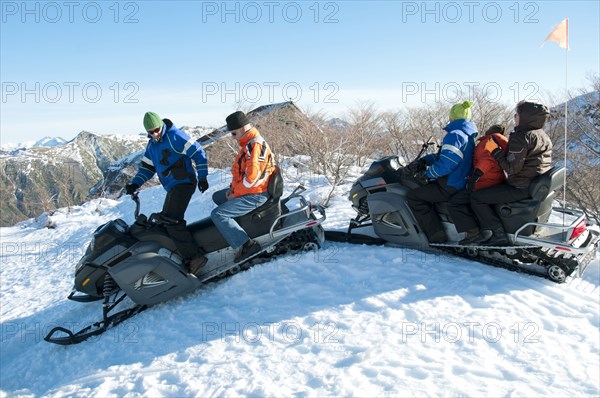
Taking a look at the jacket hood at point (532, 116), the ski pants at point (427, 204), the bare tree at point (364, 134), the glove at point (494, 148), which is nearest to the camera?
the jacket hood at point (532, 116)

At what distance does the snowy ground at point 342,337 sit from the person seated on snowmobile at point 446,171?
0.44 m

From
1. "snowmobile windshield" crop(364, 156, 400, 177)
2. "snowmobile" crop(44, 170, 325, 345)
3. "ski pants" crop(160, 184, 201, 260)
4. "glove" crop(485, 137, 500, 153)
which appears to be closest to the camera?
"glove" crop(485, 137, 500, 153)

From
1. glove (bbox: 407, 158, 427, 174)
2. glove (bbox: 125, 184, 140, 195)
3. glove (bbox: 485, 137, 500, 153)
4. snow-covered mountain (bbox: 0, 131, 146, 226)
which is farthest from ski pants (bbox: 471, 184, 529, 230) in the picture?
snow-covered mountain (bbox: 0, 131, 146, 226)

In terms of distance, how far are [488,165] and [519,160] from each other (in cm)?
39

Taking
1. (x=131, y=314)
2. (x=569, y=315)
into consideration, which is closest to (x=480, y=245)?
(x=569, y=315)

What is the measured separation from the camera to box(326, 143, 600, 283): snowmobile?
14.5ft

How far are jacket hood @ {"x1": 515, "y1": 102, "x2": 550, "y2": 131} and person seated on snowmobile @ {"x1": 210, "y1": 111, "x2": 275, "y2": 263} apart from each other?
267cm

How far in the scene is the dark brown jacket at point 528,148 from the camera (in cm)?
422

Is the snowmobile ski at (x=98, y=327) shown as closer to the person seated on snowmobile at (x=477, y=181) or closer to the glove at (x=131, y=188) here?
the glove at (x=131, y=188)

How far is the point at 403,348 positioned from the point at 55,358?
3572mm

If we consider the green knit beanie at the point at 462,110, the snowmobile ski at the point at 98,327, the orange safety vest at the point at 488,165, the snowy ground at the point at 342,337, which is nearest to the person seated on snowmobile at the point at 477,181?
the orange safety vest at the point at 488,165

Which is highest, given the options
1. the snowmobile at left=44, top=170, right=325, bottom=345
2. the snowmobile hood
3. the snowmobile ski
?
the snowmobile hood

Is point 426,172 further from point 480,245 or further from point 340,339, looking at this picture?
point 340,339

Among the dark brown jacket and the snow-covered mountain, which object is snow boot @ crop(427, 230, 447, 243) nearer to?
the dark brown jacket
